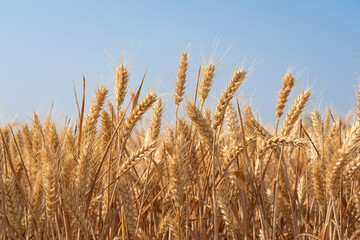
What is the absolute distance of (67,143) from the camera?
2086mm

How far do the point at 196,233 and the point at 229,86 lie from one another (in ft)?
2.76

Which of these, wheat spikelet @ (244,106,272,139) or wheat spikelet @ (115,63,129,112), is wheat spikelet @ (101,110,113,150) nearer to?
wheat spikelet @ (115,63,129,112)

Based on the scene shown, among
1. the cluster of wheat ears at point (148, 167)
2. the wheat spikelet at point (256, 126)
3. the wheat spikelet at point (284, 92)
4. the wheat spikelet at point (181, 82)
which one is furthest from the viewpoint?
the wheat spikelet at point (181, 82)

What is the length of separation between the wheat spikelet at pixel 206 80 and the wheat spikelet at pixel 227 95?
0.22 meters

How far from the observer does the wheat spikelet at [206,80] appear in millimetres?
2496

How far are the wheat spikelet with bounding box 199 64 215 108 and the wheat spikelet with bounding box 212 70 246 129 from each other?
0.22m

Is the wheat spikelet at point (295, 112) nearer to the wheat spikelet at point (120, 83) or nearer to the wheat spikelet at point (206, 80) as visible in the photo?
the wheat spikelet at point (206, 80)

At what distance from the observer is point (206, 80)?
2506mm

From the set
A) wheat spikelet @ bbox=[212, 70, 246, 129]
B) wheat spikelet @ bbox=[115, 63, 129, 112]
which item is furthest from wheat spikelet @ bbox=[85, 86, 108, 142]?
wheat spikelet @ bbox=[212, 70, 246, 129]

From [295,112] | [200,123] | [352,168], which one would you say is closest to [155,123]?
[200,123]

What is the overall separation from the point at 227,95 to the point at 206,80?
32 centimetres

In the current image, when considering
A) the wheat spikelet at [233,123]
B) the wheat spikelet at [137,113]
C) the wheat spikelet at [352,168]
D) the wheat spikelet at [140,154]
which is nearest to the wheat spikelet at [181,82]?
the wheat spikelet at [233,123]

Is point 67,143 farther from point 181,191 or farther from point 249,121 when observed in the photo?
point 249,121

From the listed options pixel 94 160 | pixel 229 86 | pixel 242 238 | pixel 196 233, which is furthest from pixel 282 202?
pixel 94 160
